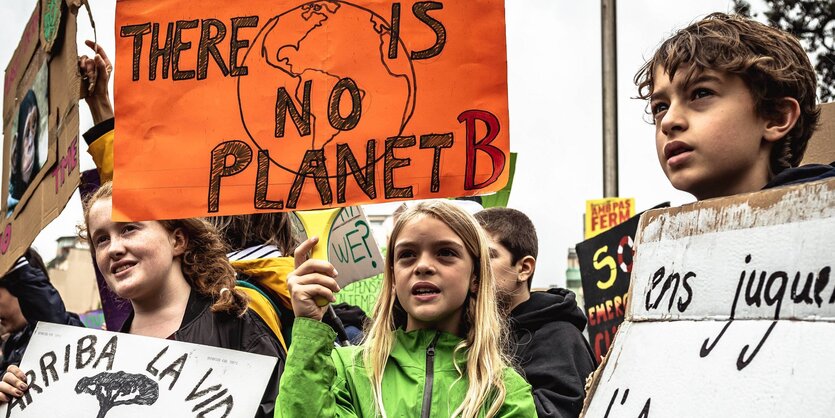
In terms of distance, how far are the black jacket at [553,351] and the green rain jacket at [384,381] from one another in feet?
1.34

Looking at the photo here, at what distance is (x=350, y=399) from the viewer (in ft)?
7.50

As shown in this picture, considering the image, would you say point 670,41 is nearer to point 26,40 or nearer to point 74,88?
point 74,88

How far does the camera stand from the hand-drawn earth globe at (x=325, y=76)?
232 centimetres

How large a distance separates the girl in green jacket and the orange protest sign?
263 millimetres

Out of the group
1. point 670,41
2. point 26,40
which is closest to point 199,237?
point 26,40

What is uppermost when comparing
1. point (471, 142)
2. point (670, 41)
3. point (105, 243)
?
point (670, 41)

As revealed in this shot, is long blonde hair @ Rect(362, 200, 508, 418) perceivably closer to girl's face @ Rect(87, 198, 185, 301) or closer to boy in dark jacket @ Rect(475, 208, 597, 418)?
boy in dark jacket @ Rect(475, 208, 597, 418)

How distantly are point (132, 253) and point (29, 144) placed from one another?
2.81ft

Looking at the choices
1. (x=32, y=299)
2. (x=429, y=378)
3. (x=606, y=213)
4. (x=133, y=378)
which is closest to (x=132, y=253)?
(x=133, y=378)

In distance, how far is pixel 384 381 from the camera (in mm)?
2295

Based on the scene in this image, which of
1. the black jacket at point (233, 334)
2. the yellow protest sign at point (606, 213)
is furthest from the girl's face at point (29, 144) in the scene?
the yellow protest sign at point (606, 213)

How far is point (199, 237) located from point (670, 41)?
1.51m

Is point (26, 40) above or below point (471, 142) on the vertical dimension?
above

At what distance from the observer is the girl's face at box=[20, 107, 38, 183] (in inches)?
121
